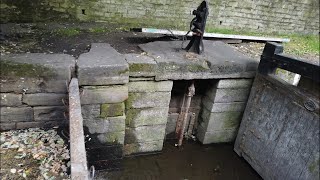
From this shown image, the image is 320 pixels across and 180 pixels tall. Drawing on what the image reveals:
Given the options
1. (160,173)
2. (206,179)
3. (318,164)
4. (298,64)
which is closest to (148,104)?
(160,173)

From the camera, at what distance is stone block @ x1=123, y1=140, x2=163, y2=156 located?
5234mm

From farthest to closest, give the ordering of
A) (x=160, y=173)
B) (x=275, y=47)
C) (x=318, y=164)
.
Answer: (x=160, y=173) → (x=275, y=47) → (x=318, y=164)

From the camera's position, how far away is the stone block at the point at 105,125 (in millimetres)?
4473

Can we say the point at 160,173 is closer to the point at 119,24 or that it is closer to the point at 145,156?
the point at 145,156

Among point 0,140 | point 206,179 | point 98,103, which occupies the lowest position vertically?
point 206,179

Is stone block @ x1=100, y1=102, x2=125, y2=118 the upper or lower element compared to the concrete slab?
lower

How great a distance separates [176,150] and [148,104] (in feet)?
4.40

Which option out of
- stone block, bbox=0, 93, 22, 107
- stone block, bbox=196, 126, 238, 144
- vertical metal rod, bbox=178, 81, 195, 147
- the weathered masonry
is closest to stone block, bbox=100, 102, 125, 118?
the weathered masonry

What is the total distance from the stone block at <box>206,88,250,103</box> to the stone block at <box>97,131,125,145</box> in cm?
191

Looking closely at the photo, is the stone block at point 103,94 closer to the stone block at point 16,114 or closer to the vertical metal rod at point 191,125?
the stone block at point 16,114

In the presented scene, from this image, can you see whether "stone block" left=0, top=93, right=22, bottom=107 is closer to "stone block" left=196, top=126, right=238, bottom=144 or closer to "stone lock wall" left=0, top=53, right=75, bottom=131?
"stone lock wall" left=0, top=53, right=75, bottom=131

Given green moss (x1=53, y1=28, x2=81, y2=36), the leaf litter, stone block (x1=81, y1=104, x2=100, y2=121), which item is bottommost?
the leaf litter

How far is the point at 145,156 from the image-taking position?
5.39 metres

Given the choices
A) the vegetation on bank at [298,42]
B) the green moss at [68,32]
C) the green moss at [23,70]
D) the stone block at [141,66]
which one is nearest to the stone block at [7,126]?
the green moss at [23,70]
